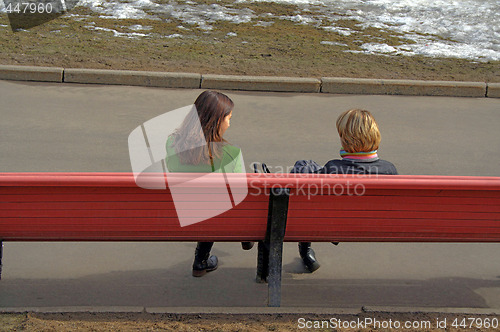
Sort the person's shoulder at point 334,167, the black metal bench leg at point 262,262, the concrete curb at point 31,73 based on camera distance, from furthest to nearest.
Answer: the concrete curb at point 31,73
the black metal bench leg at point 262,262
the person's shoulder at point 334,167

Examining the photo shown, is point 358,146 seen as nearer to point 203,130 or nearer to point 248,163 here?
point 203,130

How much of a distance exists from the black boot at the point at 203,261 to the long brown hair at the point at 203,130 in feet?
2.56

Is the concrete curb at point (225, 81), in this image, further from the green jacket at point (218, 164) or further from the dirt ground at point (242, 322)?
the dirt ground at point (242, 322)

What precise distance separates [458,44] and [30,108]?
701 cm

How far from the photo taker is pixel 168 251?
5.15m

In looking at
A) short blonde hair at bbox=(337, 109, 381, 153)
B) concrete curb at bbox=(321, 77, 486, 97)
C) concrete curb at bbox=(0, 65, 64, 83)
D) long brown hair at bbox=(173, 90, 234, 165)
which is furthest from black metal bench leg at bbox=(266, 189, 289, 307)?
concrete curb at bbox=(0, 65, 64, 83)

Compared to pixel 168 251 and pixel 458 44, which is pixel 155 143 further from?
pixel 458 44

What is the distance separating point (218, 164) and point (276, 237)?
1.82 feet

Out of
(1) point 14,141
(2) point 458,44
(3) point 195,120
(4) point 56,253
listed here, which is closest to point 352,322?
(3) point 195,120

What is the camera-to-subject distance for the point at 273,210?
4.02m

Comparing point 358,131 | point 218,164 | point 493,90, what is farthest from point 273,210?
point 493,90

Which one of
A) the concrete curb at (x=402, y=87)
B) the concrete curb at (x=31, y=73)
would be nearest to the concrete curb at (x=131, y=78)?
the concrete curb at (x=31, y=73)

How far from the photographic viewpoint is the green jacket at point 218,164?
13.7 feet

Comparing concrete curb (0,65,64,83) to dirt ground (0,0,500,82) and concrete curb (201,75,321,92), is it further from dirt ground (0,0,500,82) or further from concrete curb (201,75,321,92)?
concrete curb (201,75,321,92)
